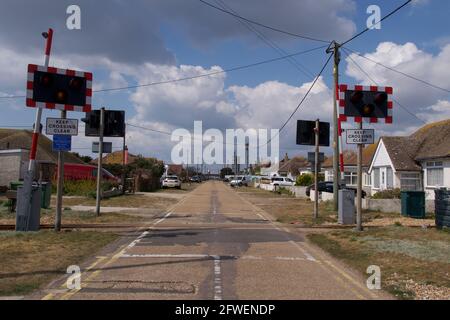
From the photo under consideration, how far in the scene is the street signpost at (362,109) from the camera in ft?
49.8

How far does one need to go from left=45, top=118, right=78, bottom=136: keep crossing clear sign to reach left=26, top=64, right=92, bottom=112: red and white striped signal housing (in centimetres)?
36

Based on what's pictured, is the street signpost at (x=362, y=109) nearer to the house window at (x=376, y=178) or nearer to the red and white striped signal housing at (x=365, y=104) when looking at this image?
the red and white striped signal housing at (x=365, y=104)

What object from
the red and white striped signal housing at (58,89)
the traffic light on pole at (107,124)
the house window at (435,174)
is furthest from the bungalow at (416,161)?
the red and white striped signal housing at (58,89)

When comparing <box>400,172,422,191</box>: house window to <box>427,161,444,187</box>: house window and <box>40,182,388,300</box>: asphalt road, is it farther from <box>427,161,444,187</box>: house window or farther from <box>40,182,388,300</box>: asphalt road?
<box>40,182,388,300</box>: asphalt road

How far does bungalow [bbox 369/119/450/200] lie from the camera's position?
29.3 metres

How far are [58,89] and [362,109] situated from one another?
854 cm

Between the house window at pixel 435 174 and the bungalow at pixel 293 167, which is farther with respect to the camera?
the bungalow at pixel 293 167

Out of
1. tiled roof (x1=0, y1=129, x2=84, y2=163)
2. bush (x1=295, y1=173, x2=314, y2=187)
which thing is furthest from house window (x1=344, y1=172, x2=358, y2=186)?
tiled roof (x1=0, y1=129, x2=84, y2=163)

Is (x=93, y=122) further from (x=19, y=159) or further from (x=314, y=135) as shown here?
(x=19, y=159)

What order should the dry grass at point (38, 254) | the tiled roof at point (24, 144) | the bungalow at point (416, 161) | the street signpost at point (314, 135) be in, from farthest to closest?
the tiled roof at point (24, 144) → the bungalow at point (416, 161) → the street signpost at point (314, 135) → the dry grass at point (38, 254)

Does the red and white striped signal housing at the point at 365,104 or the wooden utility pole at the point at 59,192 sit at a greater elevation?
the red and white striped signal housing at the point at 365,104

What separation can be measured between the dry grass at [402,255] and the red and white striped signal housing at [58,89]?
729cm

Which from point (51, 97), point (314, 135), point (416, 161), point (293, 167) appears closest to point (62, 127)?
point (51, 97)

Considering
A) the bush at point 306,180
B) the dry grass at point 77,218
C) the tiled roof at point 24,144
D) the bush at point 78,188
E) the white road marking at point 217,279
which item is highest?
the tiled roof at point 24,144
